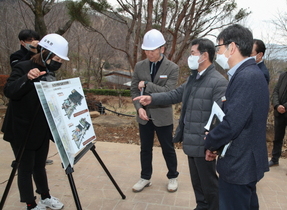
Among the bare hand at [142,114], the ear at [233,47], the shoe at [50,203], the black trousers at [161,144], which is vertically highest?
the ear at [233,47]

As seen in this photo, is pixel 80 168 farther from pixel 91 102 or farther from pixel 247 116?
pixel 91 102

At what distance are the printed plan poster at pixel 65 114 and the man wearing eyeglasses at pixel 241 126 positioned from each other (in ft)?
3.64

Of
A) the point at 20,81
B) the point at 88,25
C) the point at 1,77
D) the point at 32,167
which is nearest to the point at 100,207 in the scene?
the point at 32,167

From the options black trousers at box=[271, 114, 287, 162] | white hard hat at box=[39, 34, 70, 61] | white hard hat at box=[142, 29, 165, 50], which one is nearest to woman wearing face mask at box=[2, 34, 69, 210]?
white hard hat at box=[39, 34, 70, 61]

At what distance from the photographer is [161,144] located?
2.98 meters

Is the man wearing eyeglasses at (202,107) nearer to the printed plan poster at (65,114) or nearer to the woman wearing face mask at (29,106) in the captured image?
the printed plan poster at (65,114)

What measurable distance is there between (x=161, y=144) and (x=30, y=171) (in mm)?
1484

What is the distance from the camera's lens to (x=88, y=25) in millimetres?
9031

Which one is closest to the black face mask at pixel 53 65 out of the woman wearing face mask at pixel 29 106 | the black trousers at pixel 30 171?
the woman wearing face mask at pixel 29 106

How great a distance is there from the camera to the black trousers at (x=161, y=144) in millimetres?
2931

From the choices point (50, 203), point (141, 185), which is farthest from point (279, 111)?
point (50, 203)

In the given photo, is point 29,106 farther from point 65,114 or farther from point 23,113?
point 65,114

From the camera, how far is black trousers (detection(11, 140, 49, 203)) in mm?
2294

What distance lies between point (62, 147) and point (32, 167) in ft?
2.12
